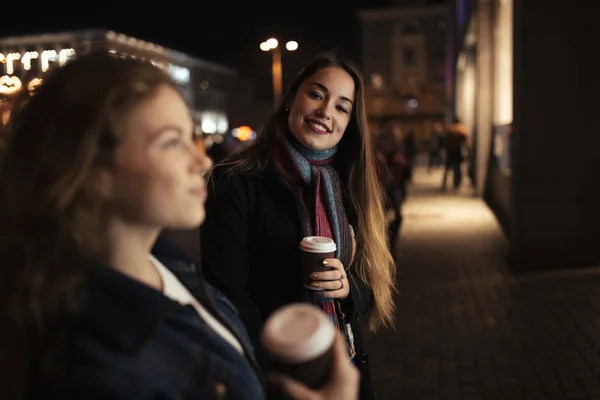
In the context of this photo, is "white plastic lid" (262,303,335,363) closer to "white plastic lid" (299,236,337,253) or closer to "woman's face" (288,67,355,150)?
"white plastic lid" (299,236,337,253)

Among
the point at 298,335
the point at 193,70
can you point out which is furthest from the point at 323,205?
the point at 193,70

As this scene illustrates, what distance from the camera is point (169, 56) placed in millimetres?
74688

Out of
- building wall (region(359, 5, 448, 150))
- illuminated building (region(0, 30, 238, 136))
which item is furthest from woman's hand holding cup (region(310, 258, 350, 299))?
building wall (region(359, 5, 448, 150))

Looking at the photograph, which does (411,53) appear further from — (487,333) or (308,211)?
(308,211)

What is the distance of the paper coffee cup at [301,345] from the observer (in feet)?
3.99

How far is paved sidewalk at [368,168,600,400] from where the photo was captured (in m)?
4.58

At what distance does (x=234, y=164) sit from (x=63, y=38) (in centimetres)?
6481

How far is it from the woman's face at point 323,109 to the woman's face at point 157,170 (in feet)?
4.07

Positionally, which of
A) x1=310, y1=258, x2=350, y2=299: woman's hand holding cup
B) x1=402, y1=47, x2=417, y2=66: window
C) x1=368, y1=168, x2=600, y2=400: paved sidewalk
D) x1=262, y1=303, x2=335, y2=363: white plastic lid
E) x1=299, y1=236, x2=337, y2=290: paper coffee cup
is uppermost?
x1=402, y1=47, x2=417, y2=66: window

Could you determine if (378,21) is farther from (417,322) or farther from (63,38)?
(417,322)

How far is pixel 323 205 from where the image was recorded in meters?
2.51

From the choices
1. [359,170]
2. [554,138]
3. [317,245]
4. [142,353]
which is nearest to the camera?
[142,353]

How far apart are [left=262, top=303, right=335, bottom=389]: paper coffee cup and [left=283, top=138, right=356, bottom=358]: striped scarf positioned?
1.09m

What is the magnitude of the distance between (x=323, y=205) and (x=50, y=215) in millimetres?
1434
